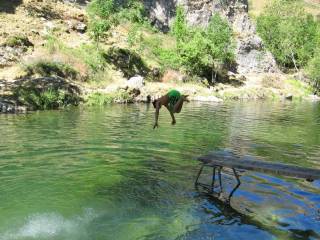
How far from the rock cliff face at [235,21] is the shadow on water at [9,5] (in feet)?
107

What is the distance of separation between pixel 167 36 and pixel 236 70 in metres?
15.0

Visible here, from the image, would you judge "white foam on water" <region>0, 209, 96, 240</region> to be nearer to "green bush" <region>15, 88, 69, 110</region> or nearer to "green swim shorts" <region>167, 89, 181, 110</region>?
"green swim shorts" <region>167, 89, 181, 110</region>

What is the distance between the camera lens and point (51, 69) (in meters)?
49.5

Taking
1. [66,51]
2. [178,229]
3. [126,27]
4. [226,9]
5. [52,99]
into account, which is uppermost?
[226,9]

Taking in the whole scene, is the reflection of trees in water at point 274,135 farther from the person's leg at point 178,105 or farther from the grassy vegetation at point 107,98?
the grassy vegetation at point 107,98

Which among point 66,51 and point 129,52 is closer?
point 66,51

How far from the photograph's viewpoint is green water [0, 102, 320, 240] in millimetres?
12078

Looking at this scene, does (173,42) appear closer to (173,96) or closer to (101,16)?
(101,16)

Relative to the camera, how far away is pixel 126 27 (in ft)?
243

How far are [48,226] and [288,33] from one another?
324ft

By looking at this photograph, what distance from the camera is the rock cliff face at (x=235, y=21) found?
3553 inches

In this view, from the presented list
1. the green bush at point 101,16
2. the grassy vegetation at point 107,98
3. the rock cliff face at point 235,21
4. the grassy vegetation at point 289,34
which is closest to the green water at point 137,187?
the grassy vegetation at point 107,98

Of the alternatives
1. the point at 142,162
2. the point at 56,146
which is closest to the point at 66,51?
the point at 56,146

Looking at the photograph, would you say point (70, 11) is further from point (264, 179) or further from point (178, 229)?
point (178, 229)
